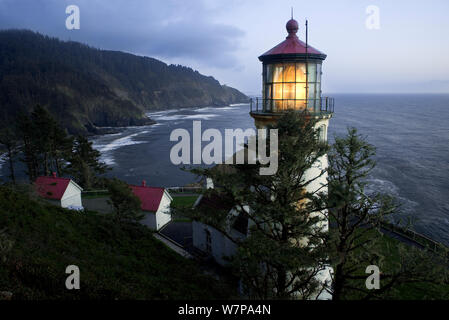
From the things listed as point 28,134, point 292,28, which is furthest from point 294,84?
point 28,134

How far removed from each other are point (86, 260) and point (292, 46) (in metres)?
8.77

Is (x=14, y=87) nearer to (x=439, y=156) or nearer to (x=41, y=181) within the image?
(x=41, y=181)

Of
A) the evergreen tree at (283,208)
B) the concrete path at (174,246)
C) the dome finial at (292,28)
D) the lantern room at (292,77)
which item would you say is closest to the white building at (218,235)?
the concrete path at (174,246)

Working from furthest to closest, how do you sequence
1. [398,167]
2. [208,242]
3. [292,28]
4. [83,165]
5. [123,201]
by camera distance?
[398,167] → [83,165] → [123,201] → [208,242] → [292,28]

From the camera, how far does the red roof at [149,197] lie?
19297 millimetres

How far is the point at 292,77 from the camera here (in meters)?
8.90

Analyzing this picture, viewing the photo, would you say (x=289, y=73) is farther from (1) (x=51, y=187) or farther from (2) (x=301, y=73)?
(1) (x=51, y=187)

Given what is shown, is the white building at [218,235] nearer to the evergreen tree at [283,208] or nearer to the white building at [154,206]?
the white building at [154,206]

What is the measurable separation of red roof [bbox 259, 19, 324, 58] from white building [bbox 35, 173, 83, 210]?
18.4 m

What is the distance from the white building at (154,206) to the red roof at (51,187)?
5826mm

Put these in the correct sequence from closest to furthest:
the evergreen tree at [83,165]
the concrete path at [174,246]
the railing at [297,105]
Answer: the railing at [297,105]
the concrete path at [174,246]
the evergreen tree at [83,165]

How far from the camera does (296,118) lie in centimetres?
705
